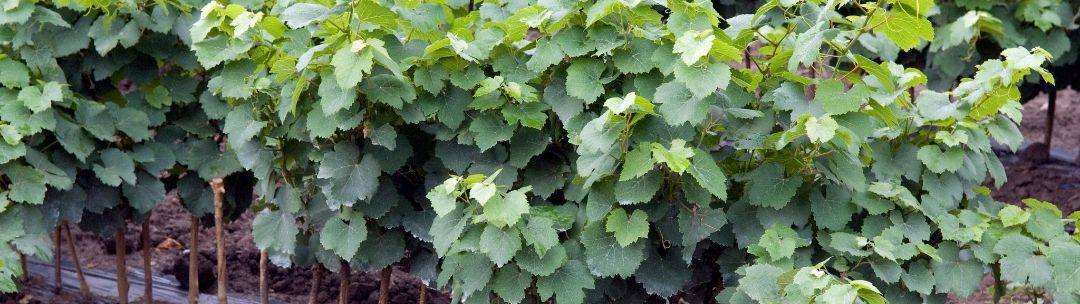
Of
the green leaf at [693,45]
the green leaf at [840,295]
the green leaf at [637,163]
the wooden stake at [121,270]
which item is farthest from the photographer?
the wooden stake at [121,270]

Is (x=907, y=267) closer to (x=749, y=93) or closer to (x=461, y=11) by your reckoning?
(x=749, y=93)

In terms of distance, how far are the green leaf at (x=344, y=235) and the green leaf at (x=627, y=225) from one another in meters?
0.84

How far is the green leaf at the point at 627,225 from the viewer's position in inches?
117

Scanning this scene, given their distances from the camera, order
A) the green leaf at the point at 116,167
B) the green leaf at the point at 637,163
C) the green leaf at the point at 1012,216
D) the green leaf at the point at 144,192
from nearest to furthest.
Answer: the green leaf at the point at 637,163 < the green leaf at the point at 1012,216 < the green leaf at the point at 116,167 < the green leaf at the point at 144,192

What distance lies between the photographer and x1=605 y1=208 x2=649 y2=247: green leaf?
2979mm

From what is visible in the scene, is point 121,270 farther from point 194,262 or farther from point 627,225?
point 627,225

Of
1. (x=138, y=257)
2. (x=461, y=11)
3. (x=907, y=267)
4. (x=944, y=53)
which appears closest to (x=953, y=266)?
(x=907, y=267)

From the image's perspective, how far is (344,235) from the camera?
3.48 meters

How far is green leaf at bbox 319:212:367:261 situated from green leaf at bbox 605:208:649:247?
844mm

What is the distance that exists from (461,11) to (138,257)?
7.80ft

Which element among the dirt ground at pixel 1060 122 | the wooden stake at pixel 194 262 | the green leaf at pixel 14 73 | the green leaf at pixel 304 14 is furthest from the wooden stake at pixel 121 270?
the dirt ground at pixel 1060 122

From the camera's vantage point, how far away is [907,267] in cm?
320

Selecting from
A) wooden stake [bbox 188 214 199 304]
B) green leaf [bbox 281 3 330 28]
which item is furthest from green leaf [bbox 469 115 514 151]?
wooden stake [bbox 188 214 199 304]

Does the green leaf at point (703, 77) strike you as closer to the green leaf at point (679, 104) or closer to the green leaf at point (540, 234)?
the green leaf at point (679, 104)
